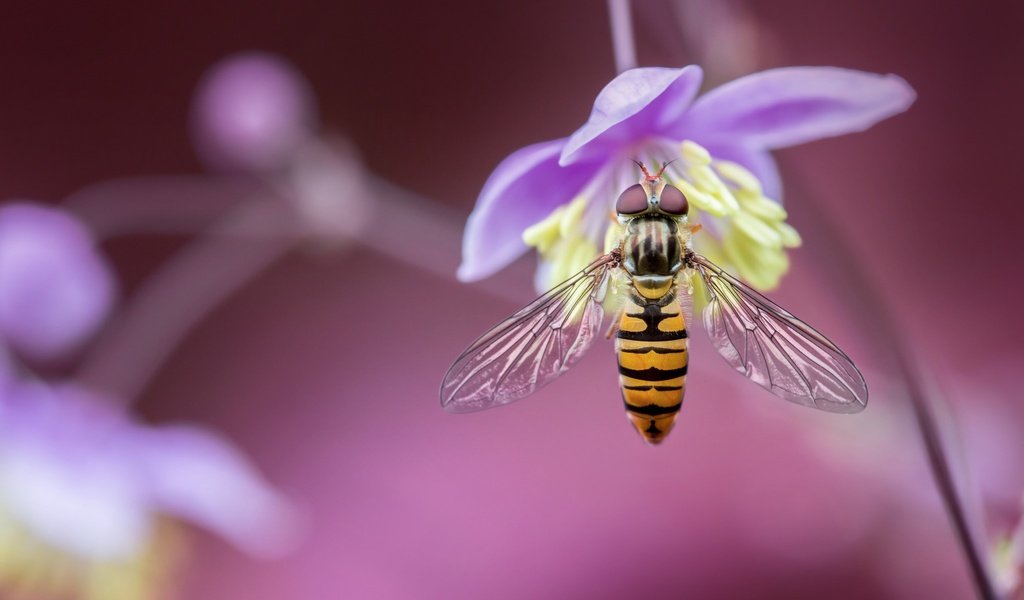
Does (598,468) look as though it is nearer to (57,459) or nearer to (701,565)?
(701,565)

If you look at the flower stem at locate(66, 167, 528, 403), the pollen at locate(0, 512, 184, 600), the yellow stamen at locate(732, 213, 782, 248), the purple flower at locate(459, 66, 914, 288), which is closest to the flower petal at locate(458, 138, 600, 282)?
the purple flower at locate(459, 66, 914, 288)

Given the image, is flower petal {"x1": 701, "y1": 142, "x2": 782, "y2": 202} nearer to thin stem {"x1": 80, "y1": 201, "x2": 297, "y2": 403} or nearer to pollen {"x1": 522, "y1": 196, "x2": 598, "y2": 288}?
pollen {"x1": 522, "y1": 196, "x2": 598, "y2": 288}

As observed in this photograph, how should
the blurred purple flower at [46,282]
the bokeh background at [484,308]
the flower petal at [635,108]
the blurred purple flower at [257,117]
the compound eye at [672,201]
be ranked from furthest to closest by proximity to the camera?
the bokeh background at [484,308] → the blurred purple flower at [257,117] → the blurred purple flower at [46,282] → the compound eye at [672,201] → the flower petal at [635,108]

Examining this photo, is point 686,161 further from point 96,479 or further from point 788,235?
point 96,479

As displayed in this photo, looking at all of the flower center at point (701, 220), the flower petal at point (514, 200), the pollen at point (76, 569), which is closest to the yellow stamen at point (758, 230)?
the flower center at point (701, 220)

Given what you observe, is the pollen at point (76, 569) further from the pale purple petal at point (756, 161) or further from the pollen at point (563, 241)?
the pale purple petal at point (756, 161)

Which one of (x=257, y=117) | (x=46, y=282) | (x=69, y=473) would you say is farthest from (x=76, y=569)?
(x=257, y=117)

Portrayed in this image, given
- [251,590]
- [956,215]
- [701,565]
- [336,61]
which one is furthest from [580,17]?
[251,590]
